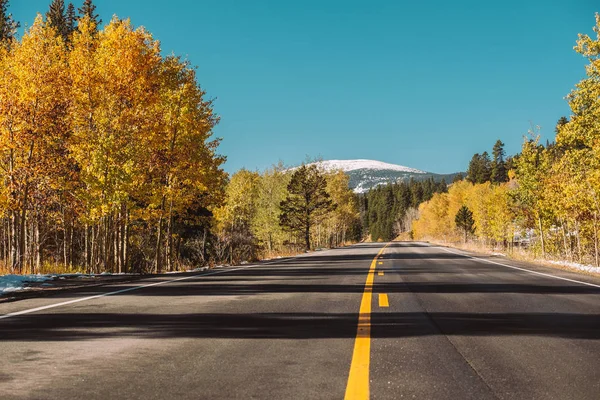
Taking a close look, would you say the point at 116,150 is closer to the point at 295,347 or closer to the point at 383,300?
the point at 383,300

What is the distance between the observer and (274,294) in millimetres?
8195

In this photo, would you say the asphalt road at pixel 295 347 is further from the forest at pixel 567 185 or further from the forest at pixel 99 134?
the forest at pixel 567 185

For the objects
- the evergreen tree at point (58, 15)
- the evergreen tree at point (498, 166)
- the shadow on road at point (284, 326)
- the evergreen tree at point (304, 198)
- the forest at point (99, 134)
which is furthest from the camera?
the evergreen tree at point (498, 166)

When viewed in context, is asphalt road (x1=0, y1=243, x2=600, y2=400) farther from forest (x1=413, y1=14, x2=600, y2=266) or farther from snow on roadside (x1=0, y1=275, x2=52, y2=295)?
forest (x1=413, y1=14, x2=600, y2=266)

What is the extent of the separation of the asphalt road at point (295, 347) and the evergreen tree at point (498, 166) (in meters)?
141

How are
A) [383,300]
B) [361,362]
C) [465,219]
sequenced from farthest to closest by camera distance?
[465,219], [383,300], [361,362]

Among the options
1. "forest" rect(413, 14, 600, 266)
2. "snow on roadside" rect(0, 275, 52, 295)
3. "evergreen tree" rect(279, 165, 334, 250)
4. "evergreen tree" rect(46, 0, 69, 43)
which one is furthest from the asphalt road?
"evergreen tree" rect(279, 165, 334, 250)

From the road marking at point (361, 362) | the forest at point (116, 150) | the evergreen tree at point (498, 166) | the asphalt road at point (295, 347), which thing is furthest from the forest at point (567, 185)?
the evergreen tree at point (498, 166)

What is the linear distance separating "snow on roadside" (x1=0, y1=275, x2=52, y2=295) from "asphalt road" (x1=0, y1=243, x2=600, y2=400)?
4.17 feet

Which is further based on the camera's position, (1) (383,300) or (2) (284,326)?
(1) (383,300)

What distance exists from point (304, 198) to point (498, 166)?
107m

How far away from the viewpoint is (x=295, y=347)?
14.2 ft

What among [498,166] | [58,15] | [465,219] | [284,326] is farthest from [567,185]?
[498,166]

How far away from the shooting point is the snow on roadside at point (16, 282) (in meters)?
8.11
